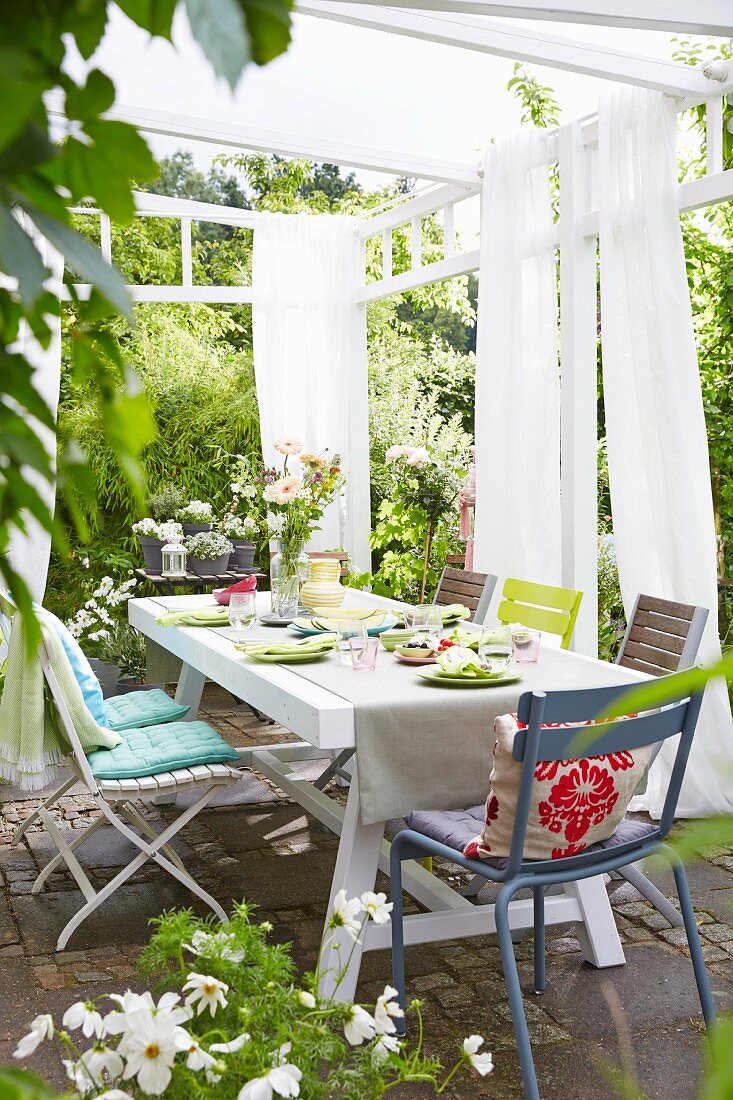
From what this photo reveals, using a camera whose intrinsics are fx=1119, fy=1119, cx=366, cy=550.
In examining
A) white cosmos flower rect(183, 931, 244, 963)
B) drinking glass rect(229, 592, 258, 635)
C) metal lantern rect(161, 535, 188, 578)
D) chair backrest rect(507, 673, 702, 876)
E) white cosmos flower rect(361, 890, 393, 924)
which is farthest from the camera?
metal lantern rect(161, 535, 188, 578)

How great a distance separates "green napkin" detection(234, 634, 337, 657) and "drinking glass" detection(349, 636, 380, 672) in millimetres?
212

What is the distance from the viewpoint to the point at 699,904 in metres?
3.54

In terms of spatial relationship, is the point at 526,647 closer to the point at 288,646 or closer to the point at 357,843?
the point at 288,646

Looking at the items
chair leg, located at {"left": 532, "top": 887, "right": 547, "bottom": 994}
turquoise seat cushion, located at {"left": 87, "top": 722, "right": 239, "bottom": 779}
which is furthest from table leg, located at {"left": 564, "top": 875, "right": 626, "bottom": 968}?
turquoise seat cushion, located at {"left": 87, "top": 722, "right": 239, "bottom": 779}

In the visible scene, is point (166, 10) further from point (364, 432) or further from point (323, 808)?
point (364, 432)

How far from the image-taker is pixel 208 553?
22.0 ft

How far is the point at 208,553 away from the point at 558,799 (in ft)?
14.9

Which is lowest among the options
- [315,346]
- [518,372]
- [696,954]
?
[696,954]

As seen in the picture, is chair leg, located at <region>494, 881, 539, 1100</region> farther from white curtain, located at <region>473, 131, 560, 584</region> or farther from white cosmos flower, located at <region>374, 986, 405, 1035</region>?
white curtain, located at <region>473, 131, 560, 584</region>

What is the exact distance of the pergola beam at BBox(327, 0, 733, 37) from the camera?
3.46 m

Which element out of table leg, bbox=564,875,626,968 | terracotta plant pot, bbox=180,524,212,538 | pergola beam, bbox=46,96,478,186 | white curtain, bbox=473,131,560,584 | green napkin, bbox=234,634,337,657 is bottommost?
table leg, bbox=564,875,626,968

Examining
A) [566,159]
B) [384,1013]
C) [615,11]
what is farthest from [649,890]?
Result: [566,159]

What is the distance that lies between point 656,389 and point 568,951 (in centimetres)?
228

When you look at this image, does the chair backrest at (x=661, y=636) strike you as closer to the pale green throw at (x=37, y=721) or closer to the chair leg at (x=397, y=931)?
the chair leg at (x=397, y=931)
